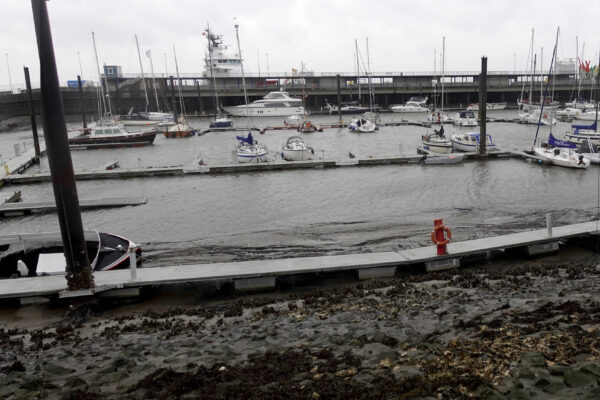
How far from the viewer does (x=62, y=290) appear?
9.68 metres

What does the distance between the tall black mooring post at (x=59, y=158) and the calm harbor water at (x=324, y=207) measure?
A: 4.50 meters

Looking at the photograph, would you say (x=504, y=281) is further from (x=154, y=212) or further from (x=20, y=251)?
(x=154, y=212)

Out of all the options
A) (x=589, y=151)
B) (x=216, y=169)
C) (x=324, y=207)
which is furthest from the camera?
(x=216, y=169)

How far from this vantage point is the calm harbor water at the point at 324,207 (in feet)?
51.0

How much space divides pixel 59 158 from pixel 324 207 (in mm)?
13071

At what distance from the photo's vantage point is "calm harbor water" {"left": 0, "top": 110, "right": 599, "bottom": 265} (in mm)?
15547

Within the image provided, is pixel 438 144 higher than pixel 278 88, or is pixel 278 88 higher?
pixel 278 88

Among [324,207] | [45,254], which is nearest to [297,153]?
[324,207]

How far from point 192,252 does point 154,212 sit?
6491 mm

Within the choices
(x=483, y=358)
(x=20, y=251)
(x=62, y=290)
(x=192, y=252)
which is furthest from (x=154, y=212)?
(x=483, y=358)

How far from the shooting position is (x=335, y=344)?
23.6 feet

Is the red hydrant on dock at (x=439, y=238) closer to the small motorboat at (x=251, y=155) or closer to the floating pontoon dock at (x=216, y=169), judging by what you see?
the floating pontoon dock at (x=216, y=169)

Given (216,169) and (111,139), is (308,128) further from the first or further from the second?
(216,169)

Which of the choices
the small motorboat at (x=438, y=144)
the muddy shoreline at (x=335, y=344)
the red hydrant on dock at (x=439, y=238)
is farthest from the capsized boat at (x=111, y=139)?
the red hydrant on dock at (x=439, y=238)
